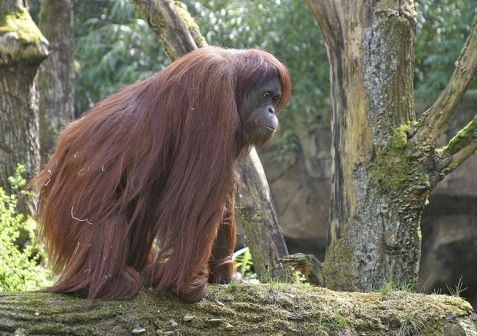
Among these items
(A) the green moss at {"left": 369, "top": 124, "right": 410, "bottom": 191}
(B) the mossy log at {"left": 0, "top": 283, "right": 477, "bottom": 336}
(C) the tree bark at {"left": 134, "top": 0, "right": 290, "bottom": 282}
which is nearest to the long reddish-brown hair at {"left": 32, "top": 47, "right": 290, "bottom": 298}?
(B) the mossy log at {"left": 0, "top": 283, "right": 477, "bottom": 336}

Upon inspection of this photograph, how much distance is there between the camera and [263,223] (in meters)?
5.71

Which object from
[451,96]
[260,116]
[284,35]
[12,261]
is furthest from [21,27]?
[284,35]

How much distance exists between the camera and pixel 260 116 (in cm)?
416

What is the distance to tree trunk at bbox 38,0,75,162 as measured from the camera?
8086mm

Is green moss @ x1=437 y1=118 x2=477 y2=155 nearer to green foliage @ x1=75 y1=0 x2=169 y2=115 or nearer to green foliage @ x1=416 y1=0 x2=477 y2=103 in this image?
green foliage @ x1=416 y1=0 x2=477 y2=103

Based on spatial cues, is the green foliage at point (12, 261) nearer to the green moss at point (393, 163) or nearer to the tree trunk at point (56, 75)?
the green moss at point (393, 163)

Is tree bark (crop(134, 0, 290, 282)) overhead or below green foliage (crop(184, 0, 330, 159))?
below

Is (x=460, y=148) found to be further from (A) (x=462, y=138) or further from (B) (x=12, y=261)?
(B) (x=12, y=261)

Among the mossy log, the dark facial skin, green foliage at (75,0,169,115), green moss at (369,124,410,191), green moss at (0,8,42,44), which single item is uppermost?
green foliage at (75,0,169,115)

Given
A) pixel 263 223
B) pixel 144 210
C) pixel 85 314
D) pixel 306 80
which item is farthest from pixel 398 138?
pixel 306 80

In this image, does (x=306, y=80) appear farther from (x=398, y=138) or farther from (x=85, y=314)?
(x=85, y=314)

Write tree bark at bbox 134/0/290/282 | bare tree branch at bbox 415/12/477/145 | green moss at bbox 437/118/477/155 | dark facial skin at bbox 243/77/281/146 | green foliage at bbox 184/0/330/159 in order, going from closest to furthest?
1. dark facial skin at bbox 243/77/281/146
2. bare tree branch at bbox 415/12/477/145
3. green moss at bbox 437/118/477/155
4. tree bark at bbox 134/0/290/282
5. green foliage at bbox 184/0/330/159

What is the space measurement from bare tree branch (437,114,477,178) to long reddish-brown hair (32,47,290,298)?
1.37m

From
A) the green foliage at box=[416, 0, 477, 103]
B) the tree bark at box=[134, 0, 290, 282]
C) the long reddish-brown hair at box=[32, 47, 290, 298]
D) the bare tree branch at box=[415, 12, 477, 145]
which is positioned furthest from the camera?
the green foliage at box=[416, 0, 477, 103]
